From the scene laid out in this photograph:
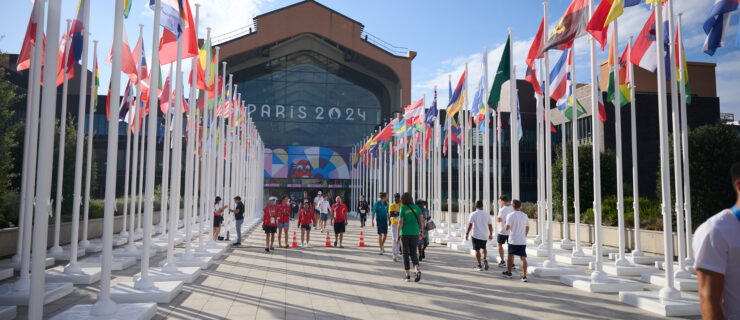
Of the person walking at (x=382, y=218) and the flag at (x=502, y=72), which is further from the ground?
the flag at (x=502, y=72)

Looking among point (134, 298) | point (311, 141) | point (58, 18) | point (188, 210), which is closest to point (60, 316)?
point (134, 298)

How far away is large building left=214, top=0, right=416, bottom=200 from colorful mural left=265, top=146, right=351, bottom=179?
0.35 ft

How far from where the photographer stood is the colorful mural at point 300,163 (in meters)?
56.1

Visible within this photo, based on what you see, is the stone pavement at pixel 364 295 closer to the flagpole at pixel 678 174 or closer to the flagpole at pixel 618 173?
the flagpole at pixel 678 174

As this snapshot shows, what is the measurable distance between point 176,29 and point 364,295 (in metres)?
6.46

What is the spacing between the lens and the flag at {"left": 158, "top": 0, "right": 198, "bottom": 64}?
414 inches

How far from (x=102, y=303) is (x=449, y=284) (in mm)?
6430

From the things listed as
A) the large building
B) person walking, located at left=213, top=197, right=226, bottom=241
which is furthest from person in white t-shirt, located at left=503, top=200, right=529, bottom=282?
the large building

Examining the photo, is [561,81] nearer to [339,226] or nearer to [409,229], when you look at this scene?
[409,229]

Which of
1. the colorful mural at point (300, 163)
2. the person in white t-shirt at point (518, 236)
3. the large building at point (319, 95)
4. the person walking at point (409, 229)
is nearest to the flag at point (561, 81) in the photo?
the person in white t-shirt at point (518, 236)

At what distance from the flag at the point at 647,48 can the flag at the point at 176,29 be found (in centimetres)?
1001

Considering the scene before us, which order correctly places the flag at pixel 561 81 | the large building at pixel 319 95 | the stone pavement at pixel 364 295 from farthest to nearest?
1. the large building at pixel 319 95
2. the flag at pixel 561 81
3. the stone pavement at pixel 364 295

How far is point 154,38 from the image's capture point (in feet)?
31.6

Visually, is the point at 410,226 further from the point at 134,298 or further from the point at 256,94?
the point at 256,94
